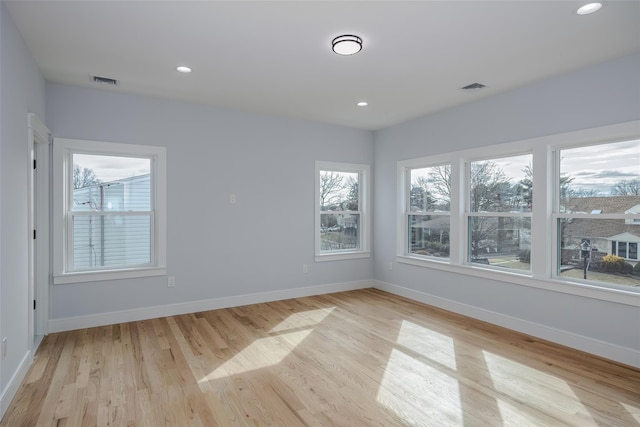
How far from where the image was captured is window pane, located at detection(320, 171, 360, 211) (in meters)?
5.65

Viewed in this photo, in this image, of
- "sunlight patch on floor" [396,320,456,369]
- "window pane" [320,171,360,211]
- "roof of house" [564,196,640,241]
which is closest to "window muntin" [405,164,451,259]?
"window pane" [320,171,360,211]

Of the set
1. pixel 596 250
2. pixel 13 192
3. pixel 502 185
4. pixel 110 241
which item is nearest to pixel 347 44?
pixel 502 185

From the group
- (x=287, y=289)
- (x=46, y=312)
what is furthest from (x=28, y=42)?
(x=287, y=289)

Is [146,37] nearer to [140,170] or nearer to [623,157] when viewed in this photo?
A: [140,170]

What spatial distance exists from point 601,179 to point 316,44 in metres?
2.87

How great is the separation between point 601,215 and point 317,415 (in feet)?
10.1

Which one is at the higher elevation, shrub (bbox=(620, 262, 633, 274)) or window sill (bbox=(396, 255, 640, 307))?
shrub (bbox=(620, 262, 633, 274))

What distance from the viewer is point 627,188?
3.13 metres

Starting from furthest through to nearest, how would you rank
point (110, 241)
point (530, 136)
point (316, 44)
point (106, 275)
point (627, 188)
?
point (110, 241), point (106, 275), point (530, 136), point (627, 188), point (316, 44)

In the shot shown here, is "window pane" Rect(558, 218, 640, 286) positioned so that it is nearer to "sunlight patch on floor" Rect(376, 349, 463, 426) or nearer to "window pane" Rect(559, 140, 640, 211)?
"window pane" Rect(559, 140, 640, 211)

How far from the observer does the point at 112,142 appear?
160 inches

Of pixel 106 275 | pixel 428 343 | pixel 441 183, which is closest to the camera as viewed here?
pixel 428 343

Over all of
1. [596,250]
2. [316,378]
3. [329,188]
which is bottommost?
[316,378]

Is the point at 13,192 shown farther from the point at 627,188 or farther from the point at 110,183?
the point at 627,188
